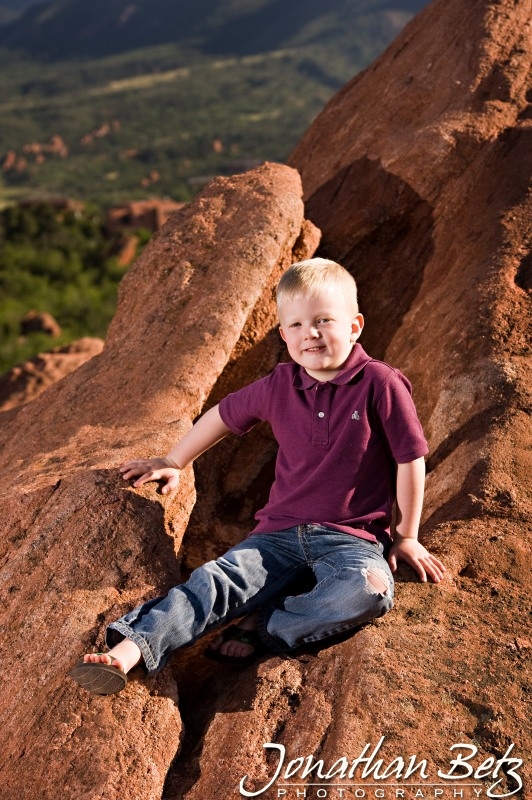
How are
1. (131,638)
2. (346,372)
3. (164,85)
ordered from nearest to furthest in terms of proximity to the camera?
(131,638)
(346,372)
(164,85)

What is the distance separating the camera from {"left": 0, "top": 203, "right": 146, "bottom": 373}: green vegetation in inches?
1339

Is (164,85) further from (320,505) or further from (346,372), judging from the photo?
(320,505)

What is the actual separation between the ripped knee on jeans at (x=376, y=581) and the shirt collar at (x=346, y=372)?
2.30ft

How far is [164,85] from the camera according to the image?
127m

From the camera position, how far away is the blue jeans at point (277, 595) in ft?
10.8

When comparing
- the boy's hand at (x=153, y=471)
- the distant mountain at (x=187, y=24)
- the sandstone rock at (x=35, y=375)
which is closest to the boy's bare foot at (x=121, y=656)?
the boy's hand at (x=153, y=471)

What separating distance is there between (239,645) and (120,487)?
2.68ft

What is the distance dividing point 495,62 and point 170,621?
444cm

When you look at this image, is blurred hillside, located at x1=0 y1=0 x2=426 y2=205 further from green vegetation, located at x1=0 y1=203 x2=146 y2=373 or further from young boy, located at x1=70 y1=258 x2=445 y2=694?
young boy, located at x1=70 y1=258 x2=445 y2=694

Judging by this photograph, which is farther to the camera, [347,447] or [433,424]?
[433,424]

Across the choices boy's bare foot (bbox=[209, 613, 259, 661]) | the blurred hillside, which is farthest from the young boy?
the blurred hillside

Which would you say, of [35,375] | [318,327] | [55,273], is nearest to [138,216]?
[55,273]

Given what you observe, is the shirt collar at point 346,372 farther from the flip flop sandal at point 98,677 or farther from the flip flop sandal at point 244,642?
the flip flop sandal at point 98,677

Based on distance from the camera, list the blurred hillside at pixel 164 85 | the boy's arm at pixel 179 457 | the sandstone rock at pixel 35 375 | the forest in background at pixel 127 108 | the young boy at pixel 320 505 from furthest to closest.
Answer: the blurred hillside at pixel 164 85
the forest in background at pixel 127 108
the sandstone rock at pixel 35 375
the boy's arm at pixel 179 457
the young boy at pixel 320 505
